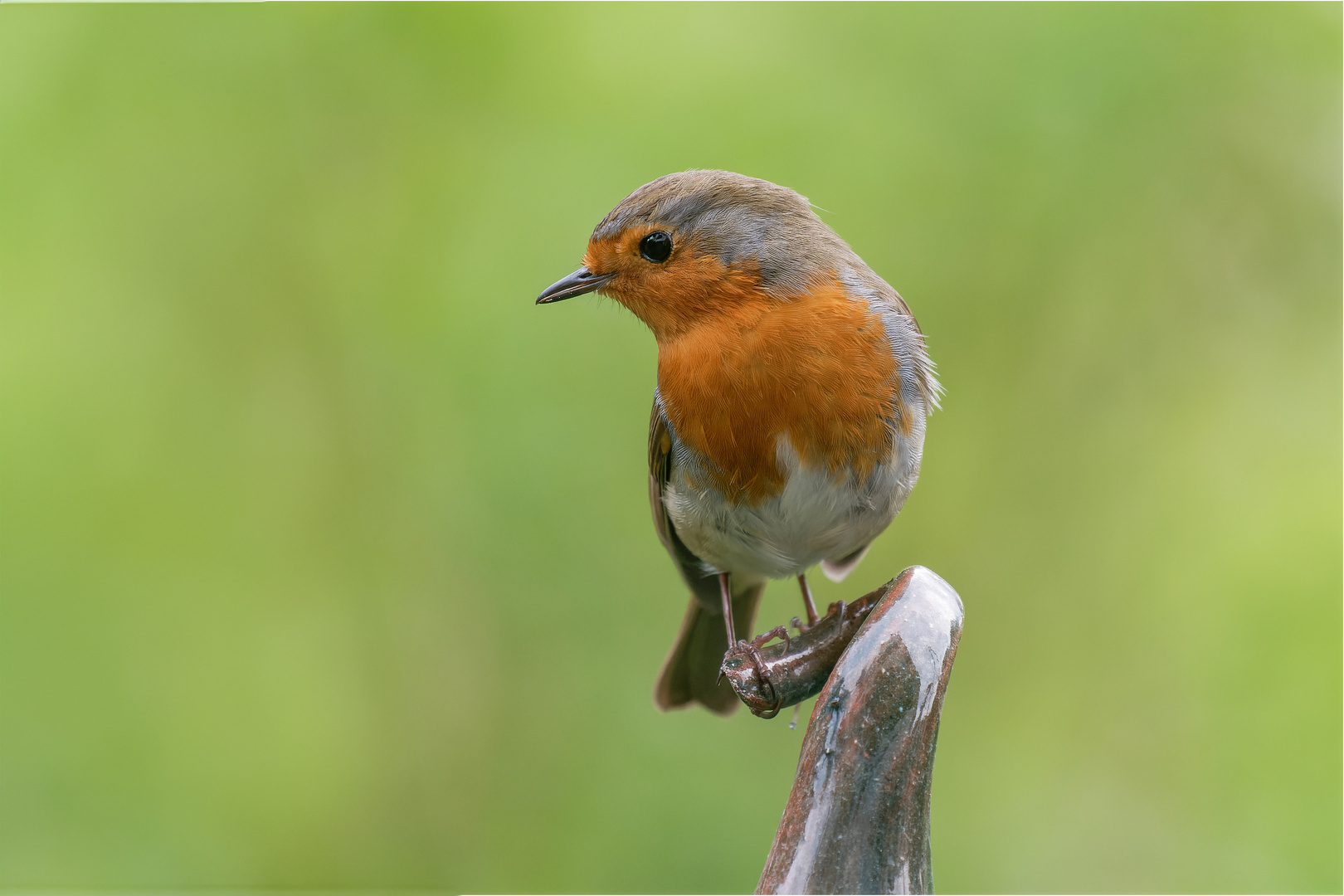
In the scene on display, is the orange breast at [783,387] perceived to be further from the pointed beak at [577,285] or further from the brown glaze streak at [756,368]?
the pointed beak at [577,285]

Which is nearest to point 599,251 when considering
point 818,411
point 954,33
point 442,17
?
point 818,411

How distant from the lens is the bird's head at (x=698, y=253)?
2.29 meters

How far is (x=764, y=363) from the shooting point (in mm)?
2184

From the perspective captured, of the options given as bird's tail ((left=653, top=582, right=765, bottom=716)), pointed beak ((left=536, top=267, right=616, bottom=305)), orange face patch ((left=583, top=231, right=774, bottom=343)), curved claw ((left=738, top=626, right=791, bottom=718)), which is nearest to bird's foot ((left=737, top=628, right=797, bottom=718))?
curved claw ((left=738, top=626, right=791, bottom=718))

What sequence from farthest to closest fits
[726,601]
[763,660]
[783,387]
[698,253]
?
[726,601]
[698,253]
[783,387]
[763,660]

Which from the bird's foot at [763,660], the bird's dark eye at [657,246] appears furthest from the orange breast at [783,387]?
the bird's foot at [763,660]

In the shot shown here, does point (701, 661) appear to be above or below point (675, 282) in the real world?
below

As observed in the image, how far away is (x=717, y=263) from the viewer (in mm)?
2307

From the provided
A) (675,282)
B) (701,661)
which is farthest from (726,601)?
(675,282)

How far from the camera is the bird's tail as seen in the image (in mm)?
2916

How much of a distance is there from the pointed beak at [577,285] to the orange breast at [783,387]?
217 millimetres

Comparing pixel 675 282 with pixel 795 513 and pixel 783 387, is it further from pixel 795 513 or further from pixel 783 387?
pixel 795 513

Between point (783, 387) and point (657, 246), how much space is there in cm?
44

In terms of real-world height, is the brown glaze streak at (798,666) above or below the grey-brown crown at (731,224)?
below
